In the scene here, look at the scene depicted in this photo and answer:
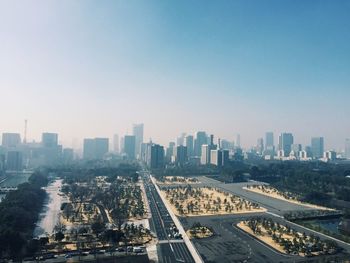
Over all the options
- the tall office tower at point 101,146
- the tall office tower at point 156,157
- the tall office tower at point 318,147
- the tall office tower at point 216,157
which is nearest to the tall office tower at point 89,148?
the tall office tower at point 101,146

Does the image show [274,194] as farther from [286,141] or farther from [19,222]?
[286,141]

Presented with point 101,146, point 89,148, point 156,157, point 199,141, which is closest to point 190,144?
point 199,141

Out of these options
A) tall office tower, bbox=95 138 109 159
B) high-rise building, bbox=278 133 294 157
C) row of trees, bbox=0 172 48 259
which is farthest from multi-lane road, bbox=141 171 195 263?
high-rise building, bbox=278 133 294 157

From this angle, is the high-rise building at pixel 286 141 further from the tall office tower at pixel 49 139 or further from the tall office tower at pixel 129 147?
the tall office tower at pixel 49 139

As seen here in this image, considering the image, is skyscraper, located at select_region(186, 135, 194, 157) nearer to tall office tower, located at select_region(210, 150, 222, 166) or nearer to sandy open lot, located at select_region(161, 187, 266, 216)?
tall office tower, located at select_region(210, 150, 222, 166)

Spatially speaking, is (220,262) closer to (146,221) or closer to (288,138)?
(146,221)

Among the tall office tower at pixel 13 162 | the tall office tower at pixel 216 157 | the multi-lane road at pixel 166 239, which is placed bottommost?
the multi-lane road at pixel 166 239

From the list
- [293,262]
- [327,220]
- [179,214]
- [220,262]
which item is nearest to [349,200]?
[327,220]
